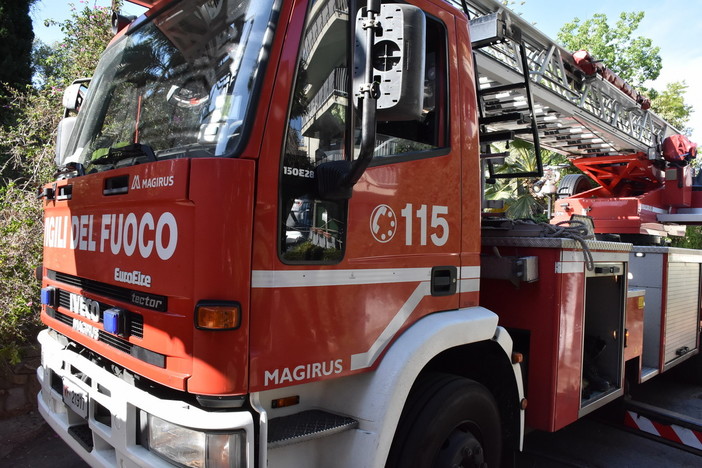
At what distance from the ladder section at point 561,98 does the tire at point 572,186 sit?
42cm

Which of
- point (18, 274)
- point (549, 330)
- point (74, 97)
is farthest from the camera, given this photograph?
point (18, 274)

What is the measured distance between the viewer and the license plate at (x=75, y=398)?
7.61 ft

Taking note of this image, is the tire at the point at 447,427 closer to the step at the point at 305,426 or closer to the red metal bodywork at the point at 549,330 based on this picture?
the step at the point at 305,426

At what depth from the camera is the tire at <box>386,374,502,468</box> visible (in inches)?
87.4

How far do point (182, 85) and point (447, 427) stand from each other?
193 cm

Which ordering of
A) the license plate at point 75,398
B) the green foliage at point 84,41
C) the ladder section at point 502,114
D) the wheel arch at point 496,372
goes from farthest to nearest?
the green foliage at point 84,41 < the ladder section at point 502,114 < the wheel arch at point 496,372 < the license plate at point 75,398

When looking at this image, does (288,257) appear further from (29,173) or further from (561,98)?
(29,173)

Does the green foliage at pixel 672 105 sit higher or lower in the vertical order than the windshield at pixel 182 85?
higher

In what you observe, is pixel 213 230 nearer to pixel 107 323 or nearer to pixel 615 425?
pixel 107 323

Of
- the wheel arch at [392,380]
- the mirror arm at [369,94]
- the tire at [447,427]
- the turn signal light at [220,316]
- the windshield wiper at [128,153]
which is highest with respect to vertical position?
the mirror arm at [369,94]

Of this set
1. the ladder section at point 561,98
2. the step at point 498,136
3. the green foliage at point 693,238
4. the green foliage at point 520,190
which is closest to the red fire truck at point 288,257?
the step at point 498,136

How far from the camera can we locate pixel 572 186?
6.96 meters

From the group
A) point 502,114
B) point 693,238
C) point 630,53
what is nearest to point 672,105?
point 630,53

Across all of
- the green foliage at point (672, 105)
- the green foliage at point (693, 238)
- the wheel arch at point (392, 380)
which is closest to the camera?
the wheel arch at point (392, 380)
